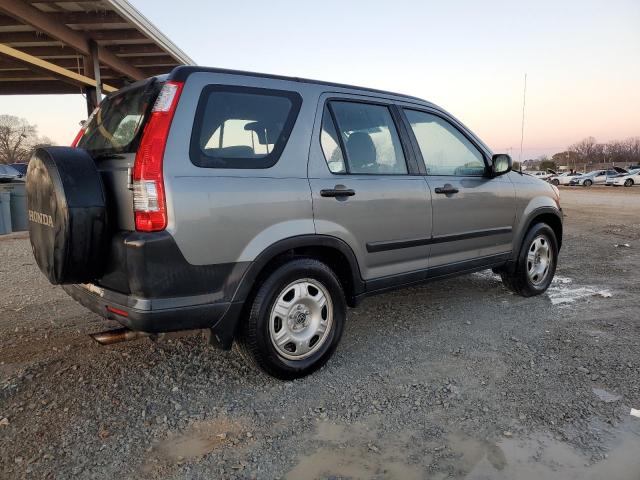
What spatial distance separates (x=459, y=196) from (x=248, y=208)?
2.08 meters

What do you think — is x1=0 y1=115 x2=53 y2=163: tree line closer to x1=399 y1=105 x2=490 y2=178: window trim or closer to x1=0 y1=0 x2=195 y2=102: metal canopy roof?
x1=0 y1=0 x2=195 y2=102: metal canopy roof

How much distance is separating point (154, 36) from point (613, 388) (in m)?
10.6

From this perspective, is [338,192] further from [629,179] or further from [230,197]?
[629,179]

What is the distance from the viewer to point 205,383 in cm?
304

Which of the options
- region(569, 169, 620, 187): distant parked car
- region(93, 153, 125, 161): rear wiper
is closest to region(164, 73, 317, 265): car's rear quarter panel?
region(93, 153, 125, 161): rear wiper

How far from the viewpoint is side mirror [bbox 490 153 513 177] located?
426 centimetres

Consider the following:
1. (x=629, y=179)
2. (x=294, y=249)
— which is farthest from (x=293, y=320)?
(x=629, y=179)

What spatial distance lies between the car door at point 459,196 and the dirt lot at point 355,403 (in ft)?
2.12

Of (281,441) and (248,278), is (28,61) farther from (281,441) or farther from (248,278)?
(281,441)

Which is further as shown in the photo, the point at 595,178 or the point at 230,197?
the point at 595,178

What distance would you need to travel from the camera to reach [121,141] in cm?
274

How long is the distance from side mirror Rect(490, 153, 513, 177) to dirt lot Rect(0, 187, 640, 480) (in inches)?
52.2

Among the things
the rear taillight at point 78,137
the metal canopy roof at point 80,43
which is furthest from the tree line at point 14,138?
the rear taillight at point 78,137

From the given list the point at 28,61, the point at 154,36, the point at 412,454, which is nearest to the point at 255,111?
the point at 412,454
